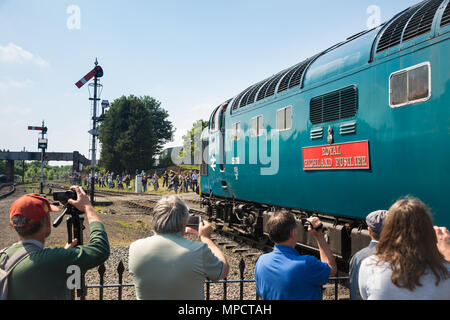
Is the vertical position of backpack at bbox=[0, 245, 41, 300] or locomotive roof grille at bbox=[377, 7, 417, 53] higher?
locomotive roof grille at bbox=[377, 7, 417, 53]

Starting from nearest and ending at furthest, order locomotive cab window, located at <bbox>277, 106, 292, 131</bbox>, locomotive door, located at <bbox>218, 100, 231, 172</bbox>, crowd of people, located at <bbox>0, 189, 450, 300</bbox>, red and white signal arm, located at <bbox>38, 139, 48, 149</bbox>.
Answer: crowd of people, located at <bbox>0, 189, 450, 300</bbox>, locomotive cab window, located at <bbox>277, 106, 292, 131</bbox>, locomotive door, located at <bbox>218, 100, 231, 172</bbox>, red and white signal arm, located at <bbox>38, 139, 48, 149</bbox>

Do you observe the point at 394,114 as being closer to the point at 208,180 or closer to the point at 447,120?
the point at 447,120

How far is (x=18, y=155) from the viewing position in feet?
213

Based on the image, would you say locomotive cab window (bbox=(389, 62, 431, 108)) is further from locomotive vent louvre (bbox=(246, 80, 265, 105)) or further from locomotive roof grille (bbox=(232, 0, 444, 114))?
locomotive vent louvre (bbox=(246, 80, 265, 105))

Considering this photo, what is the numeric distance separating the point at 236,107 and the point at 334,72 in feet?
15.5

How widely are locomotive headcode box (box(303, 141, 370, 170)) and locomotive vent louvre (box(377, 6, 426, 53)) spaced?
4.94 ft

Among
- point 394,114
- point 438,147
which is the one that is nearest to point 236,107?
point 394,114

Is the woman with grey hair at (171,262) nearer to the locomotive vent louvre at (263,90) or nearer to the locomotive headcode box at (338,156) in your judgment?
the locomotive headcode box at (338,156)

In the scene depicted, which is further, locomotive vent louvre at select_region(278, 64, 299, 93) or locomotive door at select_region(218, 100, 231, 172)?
locomotive door at select_region(218, 100, 231, 172)

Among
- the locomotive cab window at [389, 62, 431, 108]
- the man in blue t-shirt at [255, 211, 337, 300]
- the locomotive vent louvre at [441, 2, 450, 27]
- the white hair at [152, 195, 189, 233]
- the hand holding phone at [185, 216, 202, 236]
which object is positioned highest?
the locomotive vent louvre at [441, 2, 450, 27]

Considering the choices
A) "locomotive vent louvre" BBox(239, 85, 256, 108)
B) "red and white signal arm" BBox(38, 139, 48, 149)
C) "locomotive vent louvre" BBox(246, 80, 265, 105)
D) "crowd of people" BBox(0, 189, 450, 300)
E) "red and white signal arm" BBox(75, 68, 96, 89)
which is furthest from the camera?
"red and white signal arm" BBox(38, 139, 48, 149)

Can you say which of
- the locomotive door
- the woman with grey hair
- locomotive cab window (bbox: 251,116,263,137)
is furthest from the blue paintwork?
the woman with grey hair

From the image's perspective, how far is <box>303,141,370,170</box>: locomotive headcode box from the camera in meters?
6.07

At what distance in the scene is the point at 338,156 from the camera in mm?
6613
